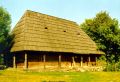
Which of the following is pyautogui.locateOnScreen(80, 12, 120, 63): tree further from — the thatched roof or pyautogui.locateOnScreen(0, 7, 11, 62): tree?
pyautogui.locateOnScreen(0, 7, 11, 62): tree

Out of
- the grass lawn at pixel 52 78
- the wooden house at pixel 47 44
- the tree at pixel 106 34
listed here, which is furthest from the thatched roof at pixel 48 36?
the grass lawn at pixel 52 78

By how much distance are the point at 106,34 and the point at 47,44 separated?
1724cm

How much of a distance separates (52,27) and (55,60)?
552cm

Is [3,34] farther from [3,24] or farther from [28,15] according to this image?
[28,15]

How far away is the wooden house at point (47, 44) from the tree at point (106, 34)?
5213 millimetres

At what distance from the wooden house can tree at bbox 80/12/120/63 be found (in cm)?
521

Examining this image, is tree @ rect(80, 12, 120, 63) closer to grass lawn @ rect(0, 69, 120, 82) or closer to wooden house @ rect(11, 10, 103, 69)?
wooden house @ rect(11, 10, 103, 69)

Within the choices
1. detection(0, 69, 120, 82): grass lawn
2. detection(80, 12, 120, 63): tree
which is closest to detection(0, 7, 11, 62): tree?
detection(0, 69, 120, 82): grass lawn

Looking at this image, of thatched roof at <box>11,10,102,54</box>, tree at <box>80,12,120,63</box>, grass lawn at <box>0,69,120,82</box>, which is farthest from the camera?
Answer: tree at <box>80,12,120,63</box>

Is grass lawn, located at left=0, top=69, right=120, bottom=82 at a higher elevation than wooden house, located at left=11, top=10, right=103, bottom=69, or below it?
below

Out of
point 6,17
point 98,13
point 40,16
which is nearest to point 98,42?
point 98,13

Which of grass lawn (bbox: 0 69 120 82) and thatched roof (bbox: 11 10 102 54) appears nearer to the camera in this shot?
grass lawn (bbox: 0 69 120 82)

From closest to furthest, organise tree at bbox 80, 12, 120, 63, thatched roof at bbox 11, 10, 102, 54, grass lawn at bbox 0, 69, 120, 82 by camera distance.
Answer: grass lawn at bbox 0, 69, 120, 82 < thatched roof at bbox 11, 10, 102, 54 < tree at bbox 80, 12, 120, 63

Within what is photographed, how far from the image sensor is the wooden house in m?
31.2
